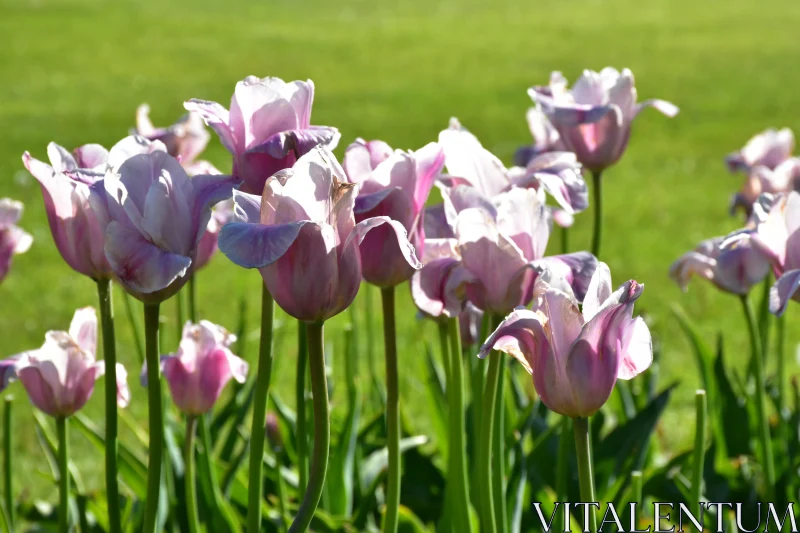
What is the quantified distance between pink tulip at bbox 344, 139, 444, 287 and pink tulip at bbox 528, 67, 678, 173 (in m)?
0.55

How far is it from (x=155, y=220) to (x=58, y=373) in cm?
41

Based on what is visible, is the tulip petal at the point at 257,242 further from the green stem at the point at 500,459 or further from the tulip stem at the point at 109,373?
the green stem at the point at 500,459

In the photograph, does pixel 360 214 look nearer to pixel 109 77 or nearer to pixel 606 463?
pixel 606 463

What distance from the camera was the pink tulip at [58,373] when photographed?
1.43m

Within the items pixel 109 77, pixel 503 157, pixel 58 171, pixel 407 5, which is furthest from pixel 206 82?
pixel 58 171

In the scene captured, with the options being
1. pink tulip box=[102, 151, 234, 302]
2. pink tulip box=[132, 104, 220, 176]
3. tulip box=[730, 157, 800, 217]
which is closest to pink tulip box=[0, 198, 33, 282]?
pink tulip box=[132, 104, 220, 176]

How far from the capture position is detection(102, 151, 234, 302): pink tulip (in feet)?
3.61

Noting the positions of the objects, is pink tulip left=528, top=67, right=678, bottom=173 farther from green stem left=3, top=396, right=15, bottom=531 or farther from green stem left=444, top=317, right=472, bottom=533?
green stem left=3, top=396, right=15, bottom=531

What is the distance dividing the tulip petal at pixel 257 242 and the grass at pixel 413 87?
1834 millimetres

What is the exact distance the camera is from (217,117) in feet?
4.05

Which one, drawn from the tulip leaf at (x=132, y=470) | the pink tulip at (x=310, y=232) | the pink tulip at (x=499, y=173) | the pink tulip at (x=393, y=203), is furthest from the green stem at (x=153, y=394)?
the tulip leaf at (x=132, y=470)

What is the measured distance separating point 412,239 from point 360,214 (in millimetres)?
107

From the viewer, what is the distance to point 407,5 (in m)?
19.4

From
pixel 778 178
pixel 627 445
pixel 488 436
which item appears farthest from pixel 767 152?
pixel 488 436
